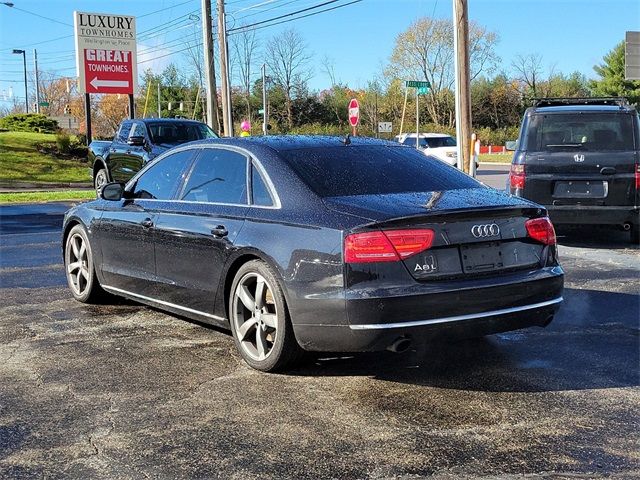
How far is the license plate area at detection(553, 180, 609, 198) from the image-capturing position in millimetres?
9578

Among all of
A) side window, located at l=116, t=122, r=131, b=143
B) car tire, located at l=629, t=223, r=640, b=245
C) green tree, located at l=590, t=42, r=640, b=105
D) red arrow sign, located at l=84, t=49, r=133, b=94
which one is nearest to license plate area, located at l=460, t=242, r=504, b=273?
car tire, located at l=629, t=223, r=640, b=245

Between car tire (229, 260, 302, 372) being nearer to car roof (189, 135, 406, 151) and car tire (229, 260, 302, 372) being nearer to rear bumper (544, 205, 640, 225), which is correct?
car roof (189, 135, 406, 151)

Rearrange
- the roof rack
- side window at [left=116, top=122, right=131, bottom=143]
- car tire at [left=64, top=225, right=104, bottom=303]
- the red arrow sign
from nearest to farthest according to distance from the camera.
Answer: car tire at [left=64, top=225, right=104, bottom=303]
the roof rack
side window at [left=116, top=122, right=131, bottom=143]
the red arrow sign

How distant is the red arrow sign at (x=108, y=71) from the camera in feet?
87.5

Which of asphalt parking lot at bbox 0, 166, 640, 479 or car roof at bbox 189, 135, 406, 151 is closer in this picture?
asphalt parking lot at bbox 0, 166, 640, 479

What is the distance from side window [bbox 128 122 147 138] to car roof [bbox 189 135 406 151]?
33.2 feet

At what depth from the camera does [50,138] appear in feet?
127

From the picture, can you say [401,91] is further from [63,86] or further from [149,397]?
[149,397]

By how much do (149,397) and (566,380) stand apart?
2.47m

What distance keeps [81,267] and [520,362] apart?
4.06 m

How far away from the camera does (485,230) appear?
441 centimetres

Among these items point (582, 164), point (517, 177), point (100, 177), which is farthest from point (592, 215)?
point (100, 177)

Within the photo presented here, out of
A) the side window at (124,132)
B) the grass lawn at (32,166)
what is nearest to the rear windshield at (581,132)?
the side window at (124,132)

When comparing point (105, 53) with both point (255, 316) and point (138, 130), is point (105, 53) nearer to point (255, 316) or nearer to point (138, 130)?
point (138, 130)
